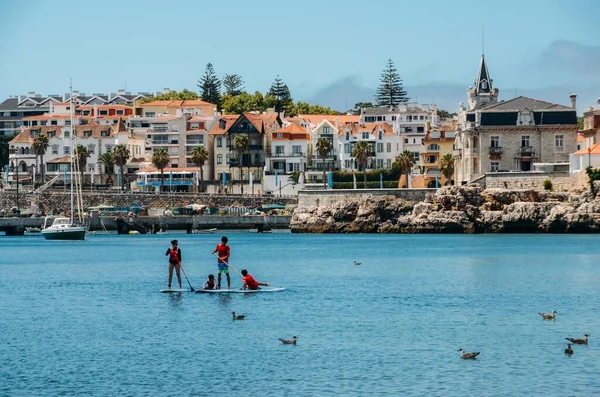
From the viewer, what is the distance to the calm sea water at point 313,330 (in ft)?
103

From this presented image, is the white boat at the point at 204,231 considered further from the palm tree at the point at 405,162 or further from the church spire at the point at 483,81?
the church spire at the point at 483,81

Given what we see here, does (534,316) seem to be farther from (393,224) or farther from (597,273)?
(393,224)

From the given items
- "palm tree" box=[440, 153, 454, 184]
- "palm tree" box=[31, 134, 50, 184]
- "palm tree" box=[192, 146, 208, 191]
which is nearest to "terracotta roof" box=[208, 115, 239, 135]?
"palm tree" box=[192, 146, 208, 191]

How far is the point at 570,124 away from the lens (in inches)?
4614

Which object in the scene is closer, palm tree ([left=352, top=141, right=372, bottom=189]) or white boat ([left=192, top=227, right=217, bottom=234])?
white boat ([left=192, top=227, right=217, bottom=234])

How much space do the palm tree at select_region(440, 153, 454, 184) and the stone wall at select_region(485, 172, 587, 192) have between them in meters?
32.3

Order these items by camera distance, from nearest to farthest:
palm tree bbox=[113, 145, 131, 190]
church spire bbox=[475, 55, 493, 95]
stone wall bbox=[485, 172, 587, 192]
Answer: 1. stone wall bbox=[485, 172, 587, 192]
2. church spire bbox=[475, 55, 493, 95]
3. palm tree bbox=[113, 145, 131, 190]

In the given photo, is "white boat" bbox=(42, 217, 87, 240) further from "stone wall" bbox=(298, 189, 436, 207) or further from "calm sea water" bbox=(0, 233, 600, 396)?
"calm sea water" bbox=(0, 233, 600, 396)

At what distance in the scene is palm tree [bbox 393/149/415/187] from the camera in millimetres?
143750

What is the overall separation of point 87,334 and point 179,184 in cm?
11489

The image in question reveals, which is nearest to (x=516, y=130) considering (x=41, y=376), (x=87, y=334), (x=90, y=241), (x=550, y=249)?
(x=550, y=249)

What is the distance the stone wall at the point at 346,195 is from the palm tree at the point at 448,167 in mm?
28217

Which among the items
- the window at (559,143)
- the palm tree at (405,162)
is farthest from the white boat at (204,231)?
the window at (559,143)

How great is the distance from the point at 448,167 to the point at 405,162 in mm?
5061
